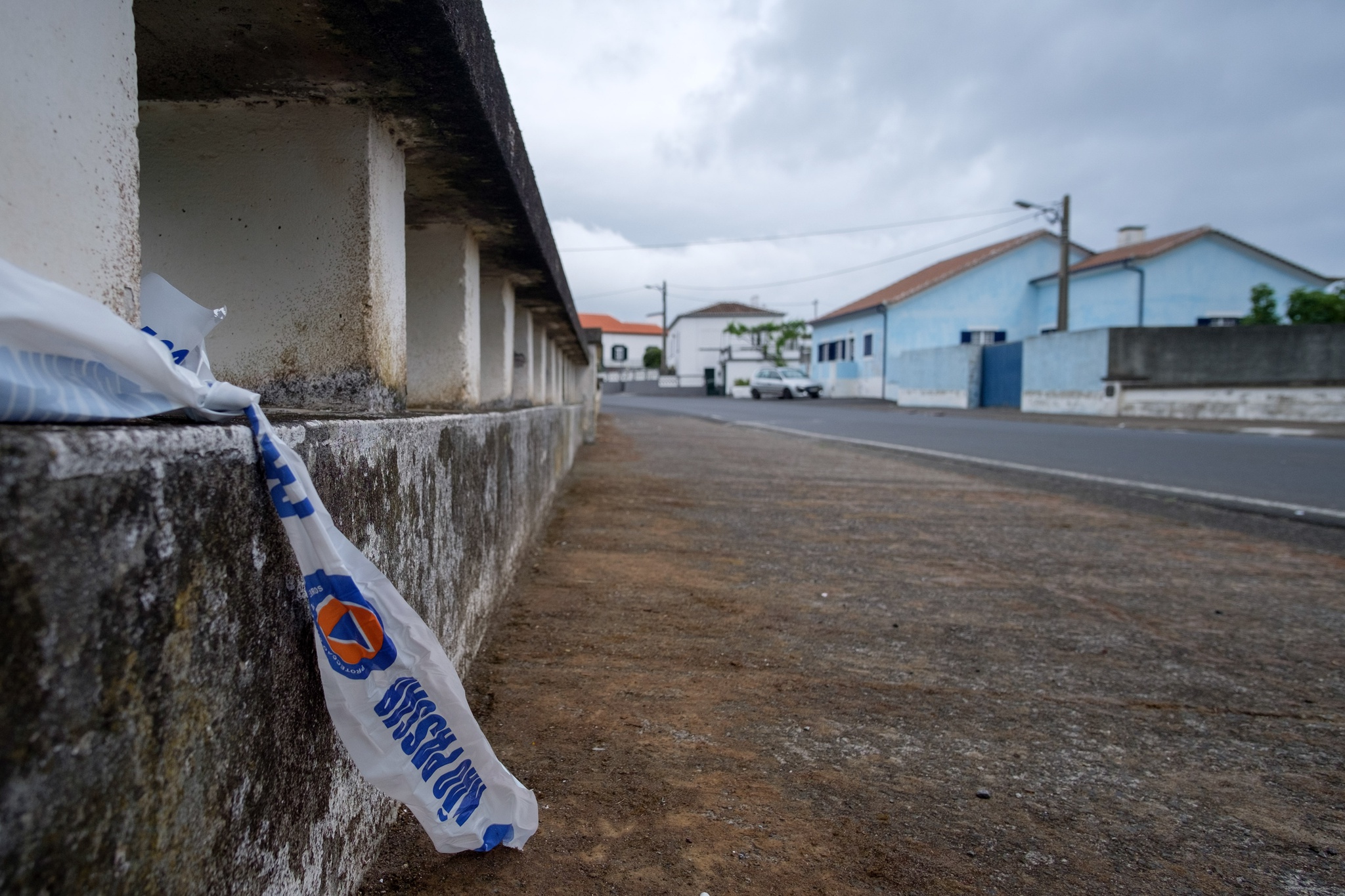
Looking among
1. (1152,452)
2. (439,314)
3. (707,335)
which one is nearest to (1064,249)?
(1152,452)

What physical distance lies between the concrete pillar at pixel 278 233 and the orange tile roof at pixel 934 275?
34908 millimetres

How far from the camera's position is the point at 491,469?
301 centimetres

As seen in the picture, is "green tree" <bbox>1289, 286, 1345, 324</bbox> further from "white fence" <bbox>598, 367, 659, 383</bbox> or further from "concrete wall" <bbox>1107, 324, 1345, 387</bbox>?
"white fence" <bbox>598, 367, 659, 383</bbox>

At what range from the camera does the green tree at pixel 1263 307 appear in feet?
84.0

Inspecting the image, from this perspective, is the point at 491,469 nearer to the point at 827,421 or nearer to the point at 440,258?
the point at 440,258

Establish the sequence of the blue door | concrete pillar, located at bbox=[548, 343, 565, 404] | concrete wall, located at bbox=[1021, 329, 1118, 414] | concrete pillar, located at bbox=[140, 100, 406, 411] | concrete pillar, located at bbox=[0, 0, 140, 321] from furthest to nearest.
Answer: the blue door → concrete wall, located at bbox=[1021, 329, 1118, 414] → concrete pillar, located at bbox=[548, 343, 565, 404] → concrete pillar, located at bbox=[140, 100, 406, 411] → concrete pillar, located at bbox=[0, 0, 140, 321]

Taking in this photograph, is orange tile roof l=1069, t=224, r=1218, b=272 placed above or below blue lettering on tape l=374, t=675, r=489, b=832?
above

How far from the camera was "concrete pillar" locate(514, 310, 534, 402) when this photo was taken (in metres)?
5.88

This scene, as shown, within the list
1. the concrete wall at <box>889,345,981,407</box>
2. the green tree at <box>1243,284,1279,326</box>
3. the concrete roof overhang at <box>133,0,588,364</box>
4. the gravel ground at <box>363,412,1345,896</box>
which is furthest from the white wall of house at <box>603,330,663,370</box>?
the concrete roof overhang at <box>133,0,588,364</box>

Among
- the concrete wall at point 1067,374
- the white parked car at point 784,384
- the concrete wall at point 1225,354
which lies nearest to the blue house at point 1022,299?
the white parked car at point 784,384

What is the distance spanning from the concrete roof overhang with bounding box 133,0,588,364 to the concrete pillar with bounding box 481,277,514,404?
1.76 m

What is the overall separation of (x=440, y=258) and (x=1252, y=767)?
3.09 metres

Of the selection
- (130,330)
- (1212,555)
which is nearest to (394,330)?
(130,330)

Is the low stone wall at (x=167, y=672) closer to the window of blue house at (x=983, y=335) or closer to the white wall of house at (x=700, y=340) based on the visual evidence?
the window of blue house at (x=983, y=335)
